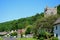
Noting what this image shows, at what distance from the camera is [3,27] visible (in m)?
175

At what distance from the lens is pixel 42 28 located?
64938 millimetres

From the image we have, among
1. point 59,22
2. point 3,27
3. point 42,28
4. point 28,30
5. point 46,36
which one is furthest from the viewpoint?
point 3,27

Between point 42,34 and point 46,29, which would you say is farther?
point 46,29

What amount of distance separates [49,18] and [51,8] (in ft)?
111

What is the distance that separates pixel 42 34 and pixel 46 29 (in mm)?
8376

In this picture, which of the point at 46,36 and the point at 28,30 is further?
the point at 28,30

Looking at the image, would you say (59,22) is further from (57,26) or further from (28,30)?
(28,30)

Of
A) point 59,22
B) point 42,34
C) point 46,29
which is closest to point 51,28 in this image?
point 46,29

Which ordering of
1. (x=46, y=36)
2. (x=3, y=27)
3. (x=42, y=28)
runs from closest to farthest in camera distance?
(x=46, y=36) → (x=42, y=28) → (x=3, y=27)

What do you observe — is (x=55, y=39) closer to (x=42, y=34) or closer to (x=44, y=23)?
(x=42, y=34)

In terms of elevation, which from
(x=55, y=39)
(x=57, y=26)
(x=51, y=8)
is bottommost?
(x=55, y=39)

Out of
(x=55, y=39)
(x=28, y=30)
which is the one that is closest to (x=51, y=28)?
(x=55, y=39)

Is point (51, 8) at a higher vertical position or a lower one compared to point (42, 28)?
higher

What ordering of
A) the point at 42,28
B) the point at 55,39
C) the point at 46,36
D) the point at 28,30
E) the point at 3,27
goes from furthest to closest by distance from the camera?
the point at 3,27 < the point at 28,30 < the point at 42,28 < the point at 46,36 < the point at 55,39
